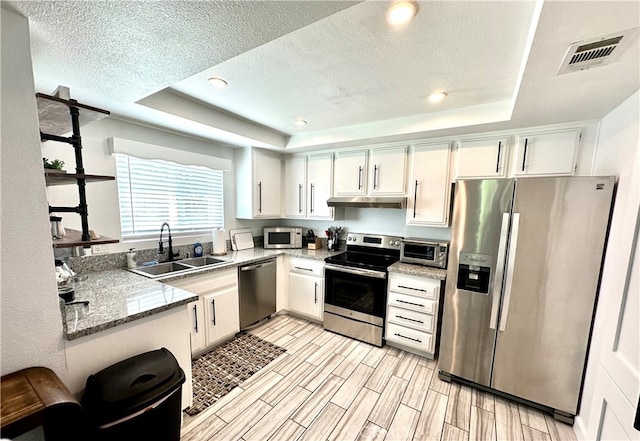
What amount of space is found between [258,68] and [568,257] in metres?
2.46

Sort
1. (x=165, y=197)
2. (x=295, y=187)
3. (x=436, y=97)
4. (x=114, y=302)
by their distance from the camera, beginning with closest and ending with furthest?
(x=114, y=302)
(x=436, y=97)
(x=165, y=197)
(x=295, y=187)

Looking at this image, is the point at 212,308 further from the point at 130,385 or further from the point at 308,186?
the point at 308,186

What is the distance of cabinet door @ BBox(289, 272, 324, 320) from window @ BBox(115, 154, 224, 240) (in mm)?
1267

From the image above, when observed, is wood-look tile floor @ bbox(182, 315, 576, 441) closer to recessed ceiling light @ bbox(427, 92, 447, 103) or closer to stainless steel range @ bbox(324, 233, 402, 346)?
stainless steel range @ bbox(324, 233, 402, 346)

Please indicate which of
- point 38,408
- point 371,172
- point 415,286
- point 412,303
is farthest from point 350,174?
point 38,408

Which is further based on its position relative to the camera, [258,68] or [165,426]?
[258,68]

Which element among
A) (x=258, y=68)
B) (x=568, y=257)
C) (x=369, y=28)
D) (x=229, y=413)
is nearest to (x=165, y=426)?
(x=229, y=413)

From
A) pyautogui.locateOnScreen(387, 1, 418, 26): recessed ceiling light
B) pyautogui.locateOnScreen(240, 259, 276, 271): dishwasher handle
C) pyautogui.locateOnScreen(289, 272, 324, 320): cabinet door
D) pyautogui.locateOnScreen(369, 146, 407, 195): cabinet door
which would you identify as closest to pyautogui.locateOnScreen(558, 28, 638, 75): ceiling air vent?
pyautogui.locateOnScreen(387, 1, 418, 26): recessed ceiling light

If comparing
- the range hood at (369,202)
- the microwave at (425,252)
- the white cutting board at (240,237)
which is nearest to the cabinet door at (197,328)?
the white cutting board at (240,237)

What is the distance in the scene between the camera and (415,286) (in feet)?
8.06

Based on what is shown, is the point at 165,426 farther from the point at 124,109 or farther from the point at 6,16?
the point at 124,109

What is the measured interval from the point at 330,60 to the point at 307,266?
227cm

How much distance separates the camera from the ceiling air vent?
101 cm

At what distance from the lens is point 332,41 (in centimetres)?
136
